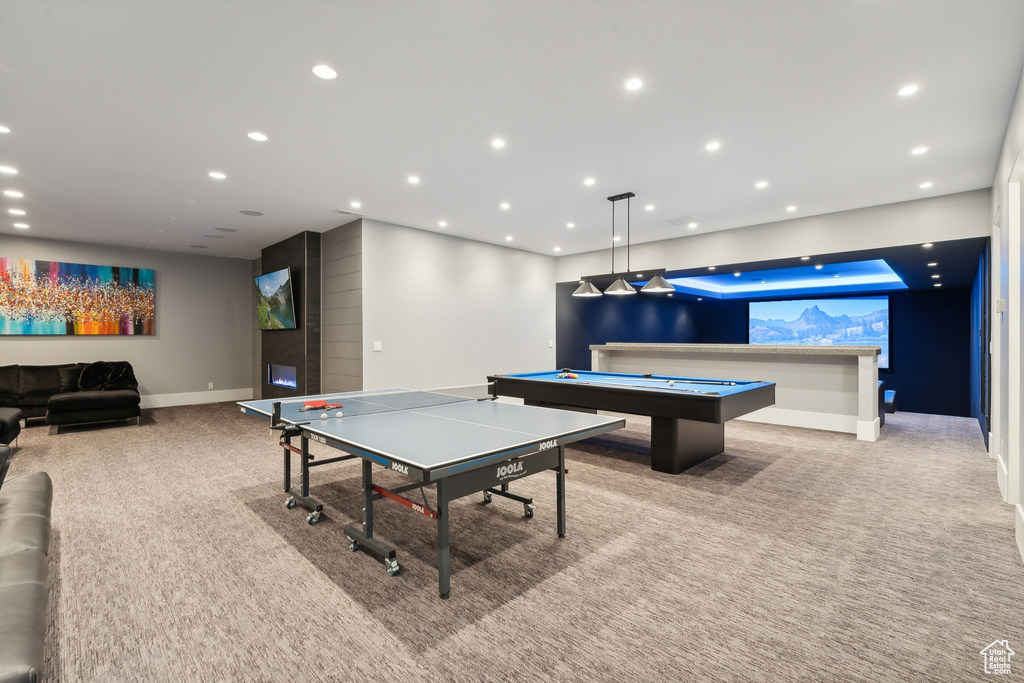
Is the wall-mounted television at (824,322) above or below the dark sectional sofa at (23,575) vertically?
above

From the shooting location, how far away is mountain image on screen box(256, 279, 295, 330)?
735 cm

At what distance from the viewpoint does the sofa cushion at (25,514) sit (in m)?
1.90

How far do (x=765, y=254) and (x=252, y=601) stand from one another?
6.78 meters

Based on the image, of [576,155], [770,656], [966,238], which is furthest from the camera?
[966,238]

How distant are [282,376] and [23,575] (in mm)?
6628

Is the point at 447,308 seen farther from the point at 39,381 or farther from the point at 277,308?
the point at 39,381

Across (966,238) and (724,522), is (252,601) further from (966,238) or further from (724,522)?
(966,238)

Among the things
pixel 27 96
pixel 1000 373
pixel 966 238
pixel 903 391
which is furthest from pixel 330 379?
pixel 903 391

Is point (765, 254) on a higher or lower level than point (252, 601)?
higher

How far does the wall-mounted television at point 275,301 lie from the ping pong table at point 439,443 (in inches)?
168

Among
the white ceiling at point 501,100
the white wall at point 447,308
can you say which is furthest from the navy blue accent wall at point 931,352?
the white wall at point 447,308

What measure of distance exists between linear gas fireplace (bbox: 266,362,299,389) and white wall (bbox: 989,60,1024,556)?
784 centimetres

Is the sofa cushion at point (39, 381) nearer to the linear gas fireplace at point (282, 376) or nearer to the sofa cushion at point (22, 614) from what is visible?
the linear gas fireplace at point (282, 376)

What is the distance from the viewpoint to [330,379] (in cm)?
700
